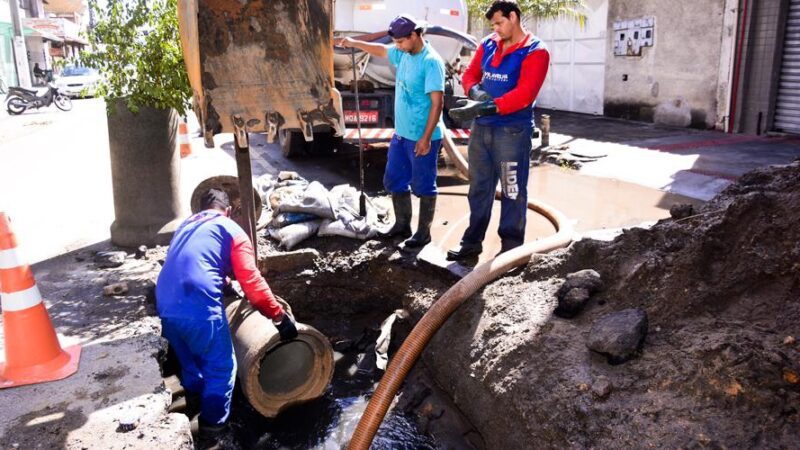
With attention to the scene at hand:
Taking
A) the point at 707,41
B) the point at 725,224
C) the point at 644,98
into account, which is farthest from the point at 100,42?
the point at 644,98

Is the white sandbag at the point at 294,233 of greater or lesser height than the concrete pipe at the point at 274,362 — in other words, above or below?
above

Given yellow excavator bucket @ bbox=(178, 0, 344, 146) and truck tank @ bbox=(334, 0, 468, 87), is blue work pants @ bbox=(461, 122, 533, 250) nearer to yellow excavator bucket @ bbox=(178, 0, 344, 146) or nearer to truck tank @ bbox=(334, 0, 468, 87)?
yellow excavator bucket @ bbox=(178, 0, 344, 146)

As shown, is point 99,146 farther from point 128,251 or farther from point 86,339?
point 86,339

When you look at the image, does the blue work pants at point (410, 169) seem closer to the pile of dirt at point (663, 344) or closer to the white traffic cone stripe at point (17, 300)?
the pile of dirt at point (663, 344)

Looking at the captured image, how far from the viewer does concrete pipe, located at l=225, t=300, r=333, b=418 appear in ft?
11.2

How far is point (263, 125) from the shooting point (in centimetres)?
340

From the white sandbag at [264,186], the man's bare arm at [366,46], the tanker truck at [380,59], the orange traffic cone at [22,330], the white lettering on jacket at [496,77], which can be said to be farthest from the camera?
the tanker truck at [380,59]

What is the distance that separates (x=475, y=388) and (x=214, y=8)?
8.66ft

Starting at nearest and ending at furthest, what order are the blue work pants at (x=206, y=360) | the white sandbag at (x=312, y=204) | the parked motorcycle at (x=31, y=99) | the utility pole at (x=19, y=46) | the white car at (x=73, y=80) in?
the blue work pants at (x=206, y=360) < the white sandbag at (x=312, y=204) < the parked motorcycle at (x=31, y=99) < the white car at (x=73, y=80) < the utility pole at (x=19, y=46)

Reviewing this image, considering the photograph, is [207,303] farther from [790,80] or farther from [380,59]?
[790,80]

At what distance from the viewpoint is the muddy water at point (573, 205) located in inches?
205

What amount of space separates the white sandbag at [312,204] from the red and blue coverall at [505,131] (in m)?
1.23

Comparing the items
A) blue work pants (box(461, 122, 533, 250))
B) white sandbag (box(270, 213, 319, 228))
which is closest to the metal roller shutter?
blue work pants (box(461, 122, 533, 250))

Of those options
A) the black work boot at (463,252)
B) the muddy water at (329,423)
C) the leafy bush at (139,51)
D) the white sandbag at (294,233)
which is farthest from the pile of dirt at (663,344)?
the leafy bush at (139,51)
